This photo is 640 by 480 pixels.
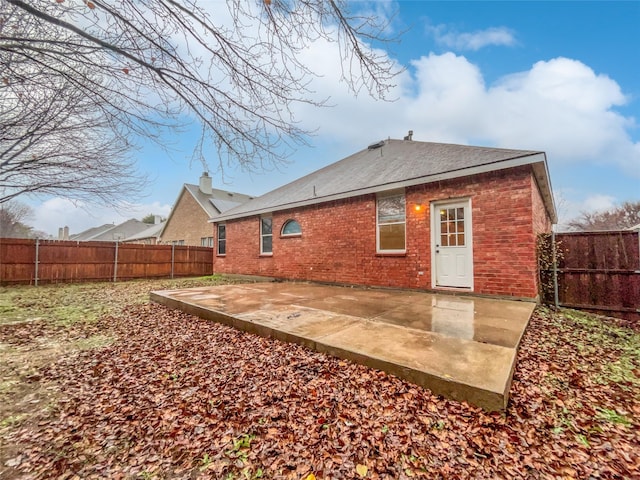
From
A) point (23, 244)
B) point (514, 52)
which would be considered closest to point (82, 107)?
point (23, 244)

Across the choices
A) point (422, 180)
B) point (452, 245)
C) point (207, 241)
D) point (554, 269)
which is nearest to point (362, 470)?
point (452, 245)

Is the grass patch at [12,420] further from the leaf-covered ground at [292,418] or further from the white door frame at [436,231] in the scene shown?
the white door frame at [436,231]

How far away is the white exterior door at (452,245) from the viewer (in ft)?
19.4

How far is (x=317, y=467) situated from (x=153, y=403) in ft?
5.02

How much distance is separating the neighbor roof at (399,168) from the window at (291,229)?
0.61 m

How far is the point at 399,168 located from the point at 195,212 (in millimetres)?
16500

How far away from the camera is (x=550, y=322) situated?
4375mm

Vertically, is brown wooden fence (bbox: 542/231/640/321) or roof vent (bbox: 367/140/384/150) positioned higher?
roof vent (bbox: 367/140/384/150)

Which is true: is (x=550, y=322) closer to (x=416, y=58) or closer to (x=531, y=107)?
(x=416, y=58)

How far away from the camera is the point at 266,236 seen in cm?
1057

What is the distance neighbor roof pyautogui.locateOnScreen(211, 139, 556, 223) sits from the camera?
5.49 m

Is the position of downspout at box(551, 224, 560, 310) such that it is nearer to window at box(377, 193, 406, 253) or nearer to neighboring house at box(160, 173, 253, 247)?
window at box(377, 193, 406, 253)

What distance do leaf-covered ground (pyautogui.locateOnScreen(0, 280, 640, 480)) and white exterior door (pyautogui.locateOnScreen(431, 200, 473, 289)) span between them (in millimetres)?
2676

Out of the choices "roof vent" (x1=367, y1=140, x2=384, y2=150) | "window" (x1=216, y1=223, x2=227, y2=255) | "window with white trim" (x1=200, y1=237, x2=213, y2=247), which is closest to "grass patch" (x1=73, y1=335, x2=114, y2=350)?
"window" (x1=216, y1=223, x2=227, y2=255)
